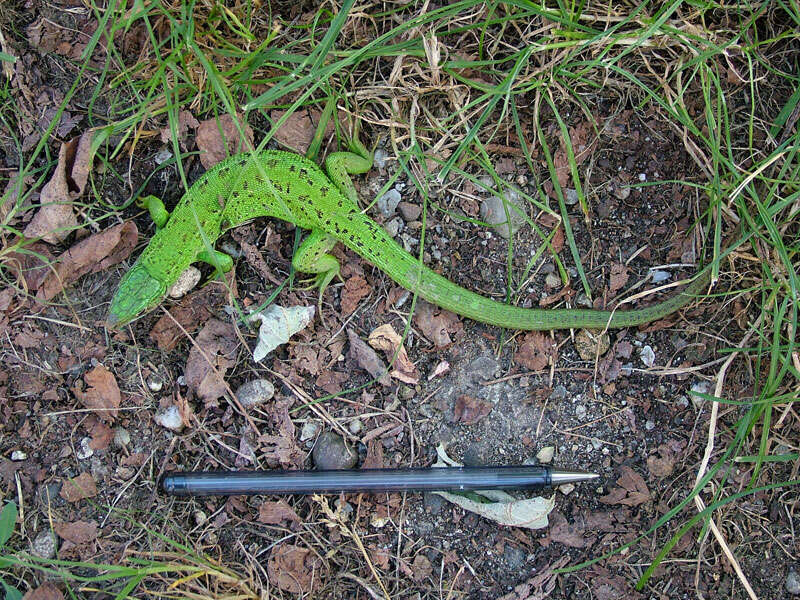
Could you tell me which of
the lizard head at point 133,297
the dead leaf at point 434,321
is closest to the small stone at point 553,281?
the dead leaf at point 434,321

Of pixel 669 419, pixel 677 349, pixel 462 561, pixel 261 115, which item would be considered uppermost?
pixel 261 115

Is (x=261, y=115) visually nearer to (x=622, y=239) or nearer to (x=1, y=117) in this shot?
(x=1, y=117)

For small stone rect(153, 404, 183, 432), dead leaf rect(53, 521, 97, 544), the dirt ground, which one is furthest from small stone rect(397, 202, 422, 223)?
dead leaf rect(53, 521, 97, 544)

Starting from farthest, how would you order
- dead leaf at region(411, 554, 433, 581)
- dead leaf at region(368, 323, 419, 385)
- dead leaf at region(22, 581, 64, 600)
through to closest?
dead leaf at region(368, 323, 419, 385) → dead leaf at region(411, 554, 433, 581) → dead leaf at region(22, 581, 64, 600)

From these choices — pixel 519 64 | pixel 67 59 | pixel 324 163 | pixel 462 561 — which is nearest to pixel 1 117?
pixel 67 59

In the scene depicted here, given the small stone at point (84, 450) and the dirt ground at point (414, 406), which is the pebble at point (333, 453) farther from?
the small stone at point (84, 450)

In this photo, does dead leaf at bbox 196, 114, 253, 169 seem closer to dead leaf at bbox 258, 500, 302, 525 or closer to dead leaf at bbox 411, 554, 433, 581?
dead leaf at bbox 258, 500, 302, 525
